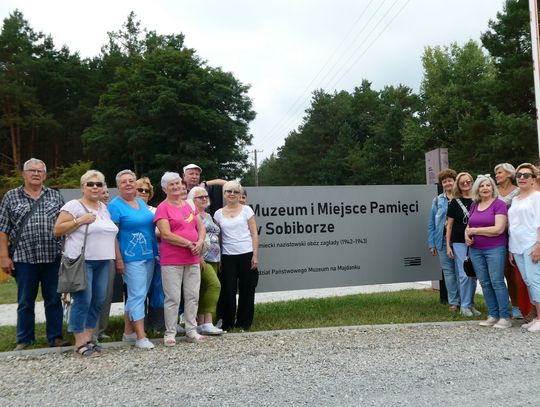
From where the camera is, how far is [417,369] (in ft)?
13.6

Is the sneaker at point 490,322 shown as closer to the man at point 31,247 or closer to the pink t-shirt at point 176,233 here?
the pink t-shirt at point 176,233

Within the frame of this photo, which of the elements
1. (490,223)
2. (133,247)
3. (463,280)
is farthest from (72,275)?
(463,280)

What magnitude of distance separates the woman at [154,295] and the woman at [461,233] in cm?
365

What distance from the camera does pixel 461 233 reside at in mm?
6375

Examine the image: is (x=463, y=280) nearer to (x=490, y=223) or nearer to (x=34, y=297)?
(x=490, y=223)

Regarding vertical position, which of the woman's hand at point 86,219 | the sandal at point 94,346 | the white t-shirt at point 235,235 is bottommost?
the sandal at point 94,346

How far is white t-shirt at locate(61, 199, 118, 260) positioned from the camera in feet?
15.2

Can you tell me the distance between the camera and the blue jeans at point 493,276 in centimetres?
568

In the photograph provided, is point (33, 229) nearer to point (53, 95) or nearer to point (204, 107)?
point (204, 107)

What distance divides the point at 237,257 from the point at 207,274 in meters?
0.41

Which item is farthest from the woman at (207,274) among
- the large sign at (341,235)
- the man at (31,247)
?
the man at (31,247)

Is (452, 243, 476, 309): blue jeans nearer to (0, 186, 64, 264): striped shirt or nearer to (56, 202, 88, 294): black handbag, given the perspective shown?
(56, 202, 88, 294): black handbag

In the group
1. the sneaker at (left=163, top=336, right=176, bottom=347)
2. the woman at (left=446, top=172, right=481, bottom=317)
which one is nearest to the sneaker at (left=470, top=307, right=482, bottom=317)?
the woman at (left=446, top=172, right=481, bottom=317)

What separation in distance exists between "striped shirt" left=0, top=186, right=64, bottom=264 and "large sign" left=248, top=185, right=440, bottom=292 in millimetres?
2689
